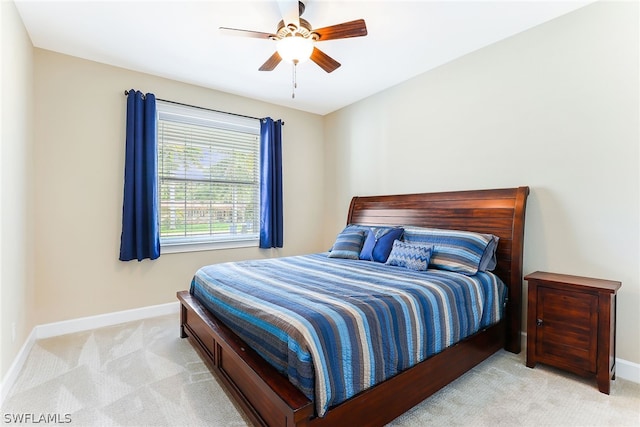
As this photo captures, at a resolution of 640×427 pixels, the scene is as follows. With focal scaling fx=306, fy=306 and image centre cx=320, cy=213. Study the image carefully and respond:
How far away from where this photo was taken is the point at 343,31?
2.27 metres

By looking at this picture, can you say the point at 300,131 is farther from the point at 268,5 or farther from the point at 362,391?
the point at 362,391

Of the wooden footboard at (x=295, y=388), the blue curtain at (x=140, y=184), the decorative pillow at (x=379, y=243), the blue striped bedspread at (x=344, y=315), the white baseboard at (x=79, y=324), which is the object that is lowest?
the white baseboard at (x=79, y=324)

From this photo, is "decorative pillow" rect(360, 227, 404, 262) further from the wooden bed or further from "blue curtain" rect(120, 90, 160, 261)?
"blue curtain" rect(120, 90, 160, 261)

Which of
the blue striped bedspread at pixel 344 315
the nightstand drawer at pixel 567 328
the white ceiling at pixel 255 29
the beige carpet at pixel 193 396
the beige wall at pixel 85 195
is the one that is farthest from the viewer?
the beige wall at pixel 85 195

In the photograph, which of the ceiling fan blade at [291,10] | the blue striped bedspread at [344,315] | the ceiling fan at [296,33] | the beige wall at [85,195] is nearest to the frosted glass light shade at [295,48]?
the ceiling fan at [296,33]

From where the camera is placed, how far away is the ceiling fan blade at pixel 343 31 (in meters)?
2.20

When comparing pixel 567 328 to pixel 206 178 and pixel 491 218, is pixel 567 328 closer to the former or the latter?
pixel 491 218

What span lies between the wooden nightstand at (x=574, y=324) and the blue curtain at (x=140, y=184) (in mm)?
3763

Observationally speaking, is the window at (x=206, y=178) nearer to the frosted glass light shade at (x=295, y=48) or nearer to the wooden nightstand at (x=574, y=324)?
the frosted glass light shade at (x=295, y=48)

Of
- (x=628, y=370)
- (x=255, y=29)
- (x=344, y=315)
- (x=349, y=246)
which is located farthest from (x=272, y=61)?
(x=628, y=370)

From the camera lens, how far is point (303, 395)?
1.42m

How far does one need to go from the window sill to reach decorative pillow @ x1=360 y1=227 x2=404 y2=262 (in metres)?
1.78

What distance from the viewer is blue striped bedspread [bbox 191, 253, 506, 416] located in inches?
58.7

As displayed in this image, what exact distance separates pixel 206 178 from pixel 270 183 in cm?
86
